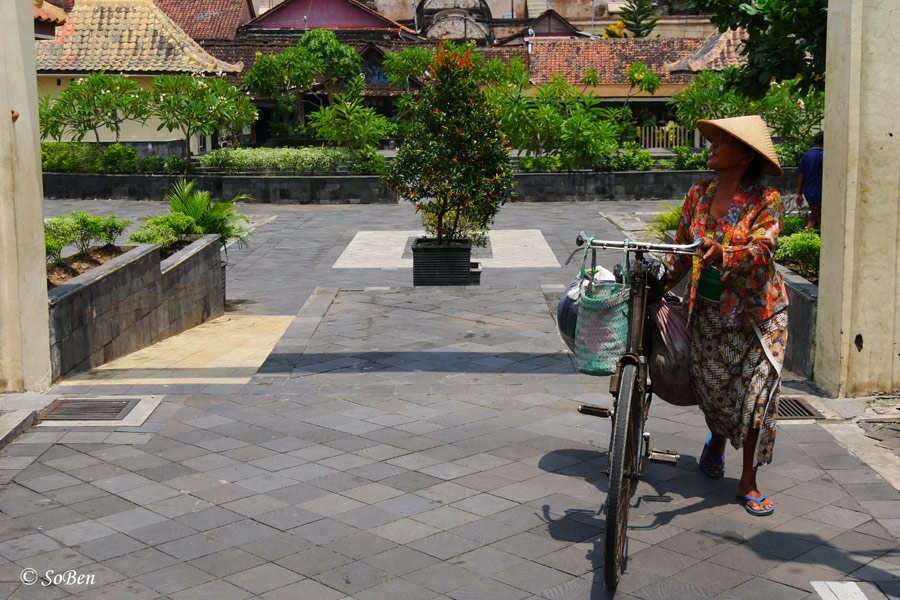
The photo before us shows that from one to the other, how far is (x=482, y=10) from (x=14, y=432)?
61.1 m

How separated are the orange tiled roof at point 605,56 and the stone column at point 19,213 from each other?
4310 cm

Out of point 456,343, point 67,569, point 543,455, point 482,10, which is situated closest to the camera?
point 67,569

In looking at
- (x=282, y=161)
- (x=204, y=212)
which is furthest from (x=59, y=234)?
(x=282, y=161)

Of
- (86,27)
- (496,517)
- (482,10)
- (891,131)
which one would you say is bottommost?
(496,517)

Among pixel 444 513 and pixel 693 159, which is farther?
pixel 693 159

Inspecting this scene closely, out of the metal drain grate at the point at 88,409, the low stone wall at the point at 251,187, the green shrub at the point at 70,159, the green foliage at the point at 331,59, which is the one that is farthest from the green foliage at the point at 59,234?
the green foliage at the point at 331,59

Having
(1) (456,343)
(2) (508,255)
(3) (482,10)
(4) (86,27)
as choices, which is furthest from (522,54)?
(1) (456,343)

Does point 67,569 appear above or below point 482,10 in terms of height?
below

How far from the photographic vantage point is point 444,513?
189 inches

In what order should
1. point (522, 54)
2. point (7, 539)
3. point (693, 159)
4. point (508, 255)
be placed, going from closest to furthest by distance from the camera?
point (7, 539) < point (508, 255) < point (693, 159) < point (522, 54)

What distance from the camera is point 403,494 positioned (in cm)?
505

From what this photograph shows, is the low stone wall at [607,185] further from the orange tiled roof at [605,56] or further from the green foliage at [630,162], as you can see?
the orange tiled roof at [605,56]

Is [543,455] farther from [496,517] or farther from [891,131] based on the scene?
[891,131]

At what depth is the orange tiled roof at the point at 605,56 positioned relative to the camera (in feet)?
160
